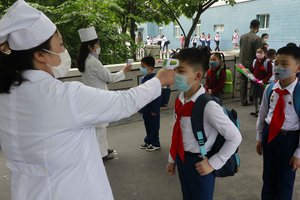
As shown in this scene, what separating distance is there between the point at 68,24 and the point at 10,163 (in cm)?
568

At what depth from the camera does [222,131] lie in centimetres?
190

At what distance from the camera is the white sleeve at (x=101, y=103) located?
130cm

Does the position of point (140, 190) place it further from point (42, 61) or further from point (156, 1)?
point (156, 1)

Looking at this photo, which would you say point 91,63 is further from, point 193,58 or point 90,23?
point 90,23

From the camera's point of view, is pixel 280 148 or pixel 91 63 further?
pixel 91 63

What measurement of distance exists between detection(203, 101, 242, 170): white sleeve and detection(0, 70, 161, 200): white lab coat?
0.59 metres

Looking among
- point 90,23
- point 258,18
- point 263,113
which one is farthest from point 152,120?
point 258,18

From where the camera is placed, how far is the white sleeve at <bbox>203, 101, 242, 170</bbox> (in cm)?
189

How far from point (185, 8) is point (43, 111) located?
6.79 metres

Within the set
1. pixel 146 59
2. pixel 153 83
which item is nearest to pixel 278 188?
pixel 153 83

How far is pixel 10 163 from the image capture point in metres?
1.44

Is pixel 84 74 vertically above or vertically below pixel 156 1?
below

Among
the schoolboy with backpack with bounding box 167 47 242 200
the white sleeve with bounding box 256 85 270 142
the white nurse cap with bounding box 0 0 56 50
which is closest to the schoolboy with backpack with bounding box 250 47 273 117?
the white sleeve with bounding box 256 85 270 142

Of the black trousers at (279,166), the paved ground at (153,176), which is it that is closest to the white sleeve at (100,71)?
the paved ground at (153,176)
